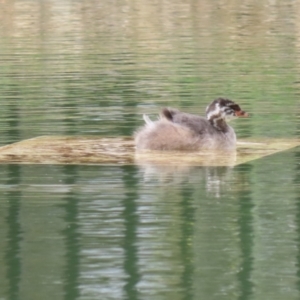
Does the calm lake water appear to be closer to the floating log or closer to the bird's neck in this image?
the floating log

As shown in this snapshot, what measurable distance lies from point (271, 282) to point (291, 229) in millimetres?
1616

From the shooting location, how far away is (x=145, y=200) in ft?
38.7

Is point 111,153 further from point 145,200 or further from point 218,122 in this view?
point 145,200

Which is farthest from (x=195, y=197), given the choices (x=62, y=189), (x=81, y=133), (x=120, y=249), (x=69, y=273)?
(x=81, y=133)

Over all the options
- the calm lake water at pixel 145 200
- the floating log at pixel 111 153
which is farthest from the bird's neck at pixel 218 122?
the calm lake water at pixel 145 200

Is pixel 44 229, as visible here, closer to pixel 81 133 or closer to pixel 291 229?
pixel 291 229

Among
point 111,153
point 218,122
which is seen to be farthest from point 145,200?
point 218,122

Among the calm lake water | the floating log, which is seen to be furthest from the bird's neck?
the calm lake water

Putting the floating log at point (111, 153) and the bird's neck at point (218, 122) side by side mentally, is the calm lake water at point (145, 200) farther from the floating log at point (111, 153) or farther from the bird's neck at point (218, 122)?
the bird's neck at point (218, 122)

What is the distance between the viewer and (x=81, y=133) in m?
16.2

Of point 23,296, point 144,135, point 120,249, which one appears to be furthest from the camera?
point 144,135

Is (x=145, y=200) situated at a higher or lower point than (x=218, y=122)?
lower

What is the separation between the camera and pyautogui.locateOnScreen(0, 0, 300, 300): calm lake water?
9102mm

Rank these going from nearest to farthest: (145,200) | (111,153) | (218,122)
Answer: (145,200) → (111,153) → (218,122)
